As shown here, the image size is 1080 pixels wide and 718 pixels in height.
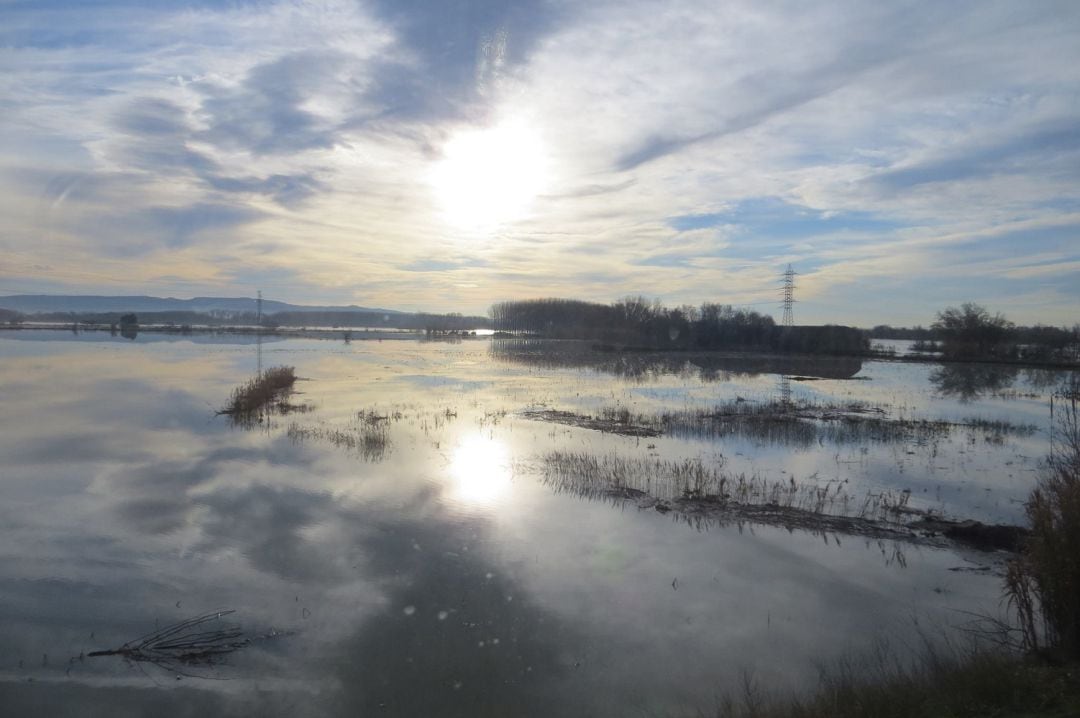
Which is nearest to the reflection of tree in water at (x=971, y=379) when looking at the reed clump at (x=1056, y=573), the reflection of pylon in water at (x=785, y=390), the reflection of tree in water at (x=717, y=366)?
the reflection of tree in water at (x=717, y=366)

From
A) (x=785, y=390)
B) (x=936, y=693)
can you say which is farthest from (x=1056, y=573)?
(x=785, y=390)

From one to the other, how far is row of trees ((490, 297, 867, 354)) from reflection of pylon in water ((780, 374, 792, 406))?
30112mm

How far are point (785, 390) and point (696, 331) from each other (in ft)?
146

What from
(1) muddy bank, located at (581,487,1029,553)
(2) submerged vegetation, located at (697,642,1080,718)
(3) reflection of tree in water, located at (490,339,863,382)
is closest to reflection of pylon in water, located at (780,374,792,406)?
(3) reflection of tree in water, located at (490,339,863,382)

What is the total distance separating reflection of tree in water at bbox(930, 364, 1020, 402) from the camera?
33294 millimetres

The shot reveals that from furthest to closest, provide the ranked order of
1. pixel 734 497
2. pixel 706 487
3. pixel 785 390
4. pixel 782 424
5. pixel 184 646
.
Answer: pixel 785 390, pixel 782 424, pixel 706 487, pixel 734 497, pixel 184 646

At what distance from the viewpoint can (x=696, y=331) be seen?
7575cm

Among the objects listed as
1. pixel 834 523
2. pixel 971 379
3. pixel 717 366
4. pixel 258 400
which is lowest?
pixel 834 523

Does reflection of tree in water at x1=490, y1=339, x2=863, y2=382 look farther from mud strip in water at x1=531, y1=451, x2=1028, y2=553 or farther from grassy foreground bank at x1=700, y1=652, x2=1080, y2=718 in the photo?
grassy foreground bank at x1=700, y1=652, x2=1080, y2=718

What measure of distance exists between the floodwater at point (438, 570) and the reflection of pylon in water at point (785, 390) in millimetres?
7557

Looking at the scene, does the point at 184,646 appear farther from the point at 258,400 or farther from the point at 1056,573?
the point at 258,400

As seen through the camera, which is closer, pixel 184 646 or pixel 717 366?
pixel 184 646

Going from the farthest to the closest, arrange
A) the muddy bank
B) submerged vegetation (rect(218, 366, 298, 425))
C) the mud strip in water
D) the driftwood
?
1. submerged vegetation (rect(218, 366, 298, 425))
2. the mud strip in water
3. the muddy bank
4. the driftwood

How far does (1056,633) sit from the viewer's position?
633cm
